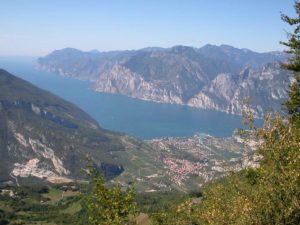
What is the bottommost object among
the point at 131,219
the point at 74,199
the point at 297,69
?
the point at 74,199

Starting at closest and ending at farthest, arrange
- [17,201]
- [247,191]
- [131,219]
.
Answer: [131,219], [247,191], [17,201]

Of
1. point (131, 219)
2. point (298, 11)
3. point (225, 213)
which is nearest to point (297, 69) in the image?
point (298, 11)

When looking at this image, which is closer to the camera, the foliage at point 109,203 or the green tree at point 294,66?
the foliage at point 109,203

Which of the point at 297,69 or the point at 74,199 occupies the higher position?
the point at 297,69

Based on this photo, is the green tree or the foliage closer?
the foliage

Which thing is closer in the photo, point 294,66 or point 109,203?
point 109,203

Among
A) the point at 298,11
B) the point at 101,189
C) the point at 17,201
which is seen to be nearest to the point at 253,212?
the point at 101,189

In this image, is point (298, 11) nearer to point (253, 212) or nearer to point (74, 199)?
point (253, 212)

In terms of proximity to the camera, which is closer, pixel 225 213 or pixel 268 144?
pixel 225 213

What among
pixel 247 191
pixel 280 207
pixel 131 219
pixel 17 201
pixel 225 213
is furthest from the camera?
pixel 17 201
